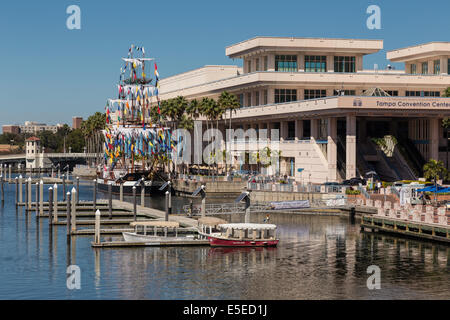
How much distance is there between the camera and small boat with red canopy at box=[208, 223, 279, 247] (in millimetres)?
73188

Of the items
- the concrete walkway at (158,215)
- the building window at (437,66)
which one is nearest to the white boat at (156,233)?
the concrete walkway at (158,215)

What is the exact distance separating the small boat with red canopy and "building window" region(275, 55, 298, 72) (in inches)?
3247

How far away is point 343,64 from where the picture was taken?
15575cm

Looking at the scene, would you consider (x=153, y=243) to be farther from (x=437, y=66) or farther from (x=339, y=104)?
(x=437, y=66)

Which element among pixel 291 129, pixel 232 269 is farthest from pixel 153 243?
pixel 291 129

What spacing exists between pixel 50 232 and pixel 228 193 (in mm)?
56475

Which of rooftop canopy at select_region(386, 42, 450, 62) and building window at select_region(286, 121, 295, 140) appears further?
rooftop canopy at select_region(386, 42, 450, 62)

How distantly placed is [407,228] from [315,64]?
77648 millimetres

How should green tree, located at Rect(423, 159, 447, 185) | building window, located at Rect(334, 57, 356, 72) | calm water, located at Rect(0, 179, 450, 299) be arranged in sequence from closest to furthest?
A: calm water, located at Rect(0, 179, 450, 299) → green tree, located at Rect(423, 159, 447, 185) → building window, located at Rect(334, 57, 356, 72)

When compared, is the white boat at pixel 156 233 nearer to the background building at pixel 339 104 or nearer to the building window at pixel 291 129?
the background building at pixel 339 104

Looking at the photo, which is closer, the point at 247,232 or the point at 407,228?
the point at 247,232

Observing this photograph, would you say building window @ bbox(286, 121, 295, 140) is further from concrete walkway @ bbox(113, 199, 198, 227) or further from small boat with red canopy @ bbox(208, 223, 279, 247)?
small boat with red canopy @ bbox(208, 223, 279, 247)

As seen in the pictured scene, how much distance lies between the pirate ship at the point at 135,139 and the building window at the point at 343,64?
3642 centimetres

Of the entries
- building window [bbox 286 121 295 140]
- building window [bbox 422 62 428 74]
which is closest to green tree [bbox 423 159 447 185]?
building window [bbox 286 121 295 140]
